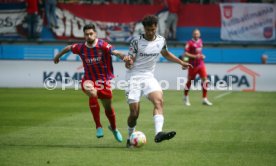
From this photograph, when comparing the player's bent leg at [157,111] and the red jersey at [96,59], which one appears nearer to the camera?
the player's bent leg at [157,111]

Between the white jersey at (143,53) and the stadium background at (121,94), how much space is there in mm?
1372

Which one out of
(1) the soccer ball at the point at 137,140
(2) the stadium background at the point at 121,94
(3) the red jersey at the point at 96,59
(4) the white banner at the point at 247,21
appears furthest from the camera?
(4) the white banner at the point at 247,21

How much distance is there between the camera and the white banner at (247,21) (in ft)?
103

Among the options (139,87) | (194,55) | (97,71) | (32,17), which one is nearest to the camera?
(139,87)

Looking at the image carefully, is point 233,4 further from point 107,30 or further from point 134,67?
point 134,67

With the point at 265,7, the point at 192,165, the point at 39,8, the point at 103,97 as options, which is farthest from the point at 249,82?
the point at 192,165

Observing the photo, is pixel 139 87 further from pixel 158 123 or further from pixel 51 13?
pixel 51 13

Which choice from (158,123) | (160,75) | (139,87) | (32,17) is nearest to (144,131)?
(139,87)

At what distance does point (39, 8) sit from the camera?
3312cm

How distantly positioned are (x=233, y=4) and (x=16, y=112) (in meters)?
16.4

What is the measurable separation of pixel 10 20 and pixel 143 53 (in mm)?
23023

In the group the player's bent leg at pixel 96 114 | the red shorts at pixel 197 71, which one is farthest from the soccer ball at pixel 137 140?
the red shorts at pixel 197 71

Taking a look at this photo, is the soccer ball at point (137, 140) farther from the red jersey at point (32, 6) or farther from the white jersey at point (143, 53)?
the red jersey at point (32, 6)

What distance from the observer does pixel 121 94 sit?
25125 millimetres
